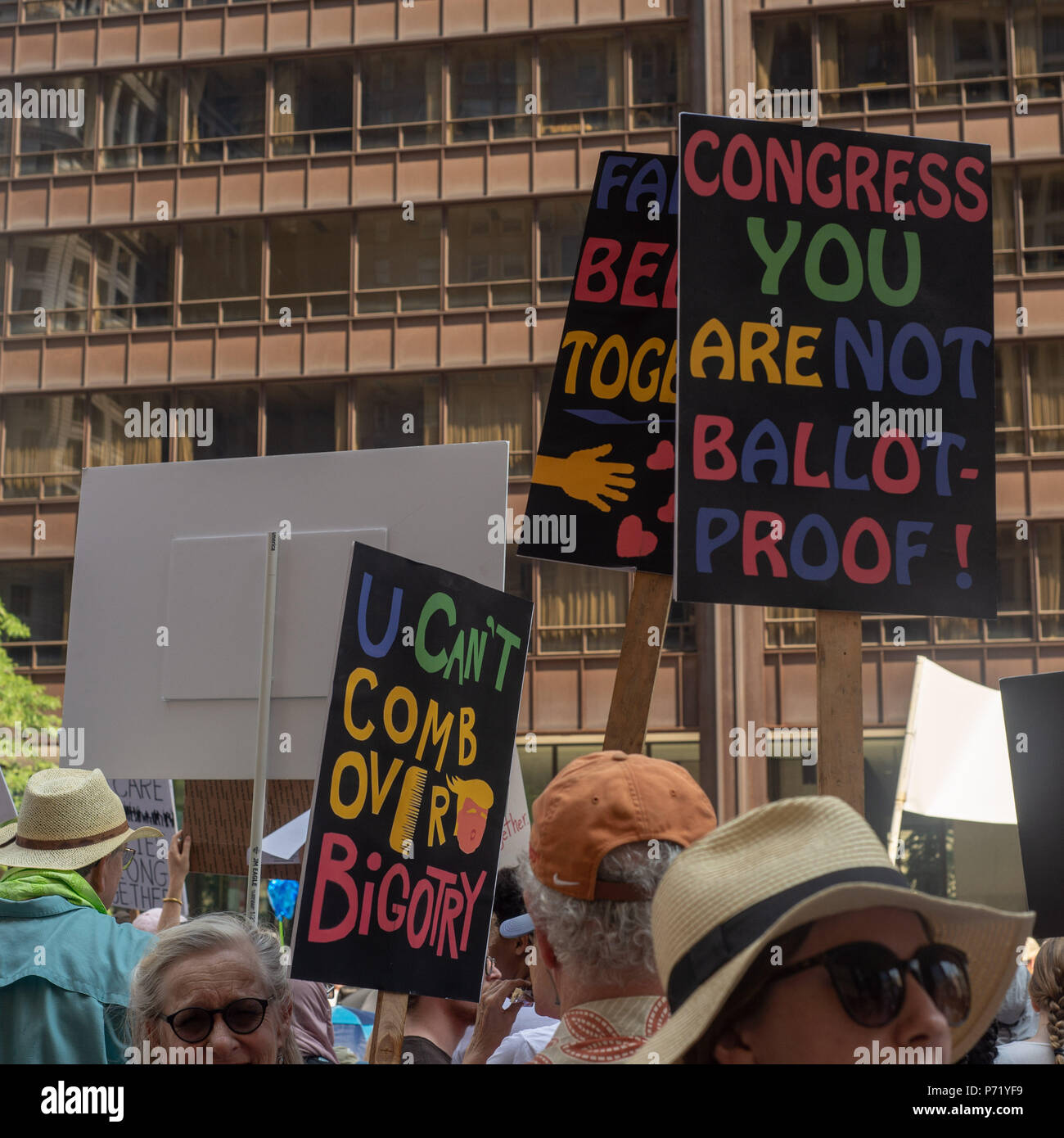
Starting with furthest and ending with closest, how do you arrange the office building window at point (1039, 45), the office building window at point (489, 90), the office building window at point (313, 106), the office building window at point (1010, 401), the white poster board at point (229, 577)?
the office building window at point (313, 106)
the office building window at point (489, 90)
the office building window at point (1039, 45)
the office building window at point (1010, 401)
the white poster board at point (229, 577)

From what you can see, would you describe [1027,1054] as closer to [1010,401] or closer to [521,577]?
[521,577]

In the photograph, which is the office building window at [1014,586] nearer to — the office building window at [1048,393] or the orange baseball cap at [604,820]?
the office building window at [1048,393]

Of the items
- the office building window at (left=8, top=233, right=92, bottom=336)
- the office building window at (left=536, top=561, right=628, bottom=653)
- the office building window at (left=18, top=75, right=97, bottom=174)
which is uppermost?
the office building window at (left=18, top=75, right=97, bottom=174)

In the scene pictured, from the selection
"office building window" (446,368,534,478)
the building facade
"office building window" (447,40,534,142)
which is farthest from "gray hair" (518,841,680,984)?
"office building window" (447,40,534,142)

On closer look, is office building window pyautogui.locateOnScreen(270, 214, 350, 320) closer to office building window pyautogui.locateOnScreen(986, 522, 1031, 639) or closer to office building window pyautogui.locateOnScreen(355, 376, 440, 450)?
office building window pyautogui.locateOnScreen(355, 376, 440, 450)

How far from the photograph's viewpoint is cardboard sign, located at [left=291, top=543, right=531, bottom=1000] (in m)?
3.02

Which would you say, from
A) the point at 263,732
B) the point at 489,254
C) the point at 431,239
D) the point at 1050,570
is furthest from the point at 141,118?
the point at 263,732

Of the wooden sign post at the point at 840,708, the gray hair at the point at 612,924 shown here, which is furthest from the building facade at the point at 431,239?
the gray hair at the point at 612,924

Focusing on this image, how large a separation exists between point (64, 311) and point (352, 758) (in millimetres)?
21789

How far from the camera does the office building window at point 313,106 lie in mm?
22906

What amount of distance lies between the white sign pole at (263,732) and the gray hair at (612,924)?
2.32 metres

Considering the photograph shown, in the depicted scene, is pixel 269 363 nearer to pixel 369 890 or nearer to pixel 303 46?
pixel 303 46

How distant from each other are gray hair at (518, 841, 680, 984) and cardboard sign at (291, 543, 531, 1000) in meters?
0.92
